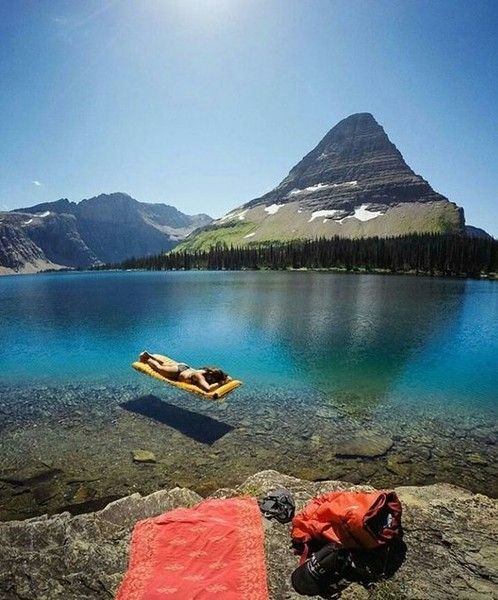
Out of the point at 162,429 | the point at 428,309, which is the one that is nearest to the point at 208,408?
the point at 162,429

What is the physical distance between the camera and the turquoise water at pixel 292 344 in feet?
75.2

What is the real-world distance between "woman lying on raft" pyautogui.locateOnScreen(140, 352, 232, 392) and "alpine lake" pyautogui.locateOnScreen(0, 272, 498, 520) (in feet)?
5.70

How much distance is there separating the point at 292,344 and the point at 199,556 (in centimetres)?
2485

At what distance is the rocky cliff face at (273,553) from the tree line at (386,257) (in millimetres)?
139637

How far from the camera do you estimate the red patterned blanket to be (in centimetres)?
654

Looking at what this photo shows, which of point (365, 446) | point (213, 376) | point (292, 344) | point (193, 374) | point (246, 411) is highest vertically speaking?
point (193, 374)

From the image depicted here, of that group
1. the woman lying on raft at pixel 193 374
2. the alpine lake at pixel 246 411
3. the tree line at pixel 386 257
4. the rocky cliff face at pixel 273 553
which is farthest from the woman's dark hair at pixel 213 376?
the tree line at pixel 386 257

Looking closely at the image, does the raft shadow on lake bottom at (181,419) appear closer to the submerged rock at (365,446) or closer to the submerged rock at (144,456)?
the submerged rock at (144,456)

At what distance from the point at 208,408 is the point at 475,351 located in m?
24.8

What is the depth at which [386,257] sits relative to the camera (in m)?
146

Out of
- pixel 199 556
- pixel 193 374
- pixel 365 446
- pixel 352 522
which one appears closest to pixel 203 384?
pixel 193 374

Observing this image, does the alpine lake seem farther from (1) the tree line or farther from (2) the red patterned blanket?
(1) the tree line

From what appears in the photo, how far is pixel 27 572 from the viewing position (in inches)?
275

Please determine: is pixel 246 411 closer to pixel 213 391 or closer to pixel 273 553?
pixel 213 391
